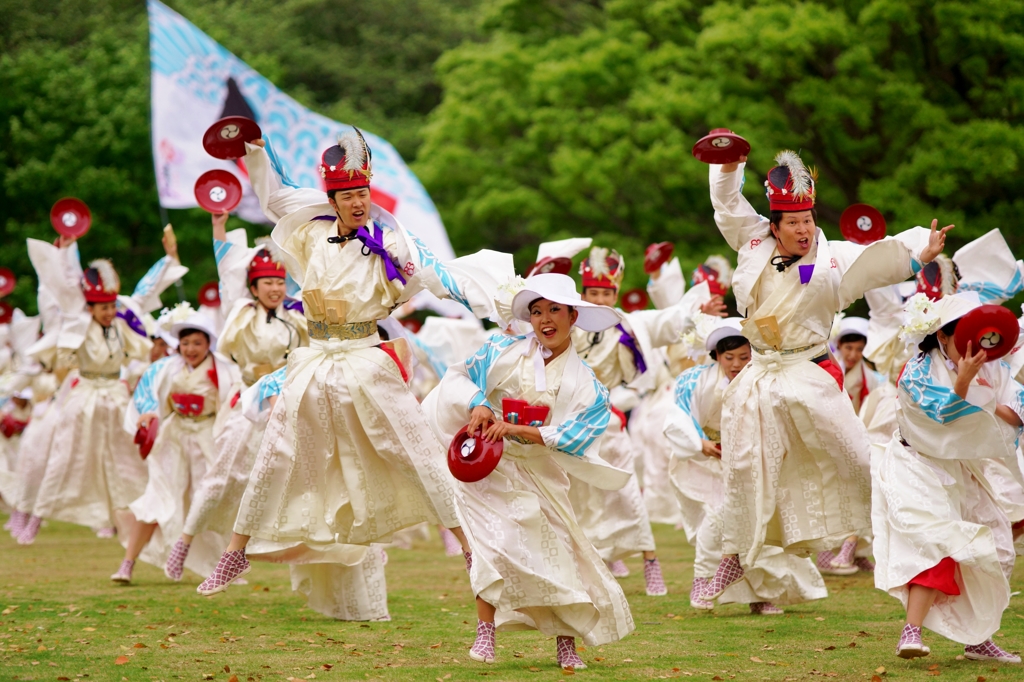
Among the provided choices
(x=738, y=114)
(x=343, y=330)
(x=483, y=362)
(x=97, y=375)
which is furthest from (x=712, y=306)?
(x=738, y=114)

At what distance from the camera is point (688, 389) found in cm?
820

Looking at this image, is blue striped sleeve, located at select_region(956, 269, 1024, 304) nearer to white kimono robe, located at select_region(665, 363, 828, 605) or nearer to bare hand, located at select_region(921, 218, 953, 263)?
white kimono robe, located at select_region(665, 363, 828, 605)

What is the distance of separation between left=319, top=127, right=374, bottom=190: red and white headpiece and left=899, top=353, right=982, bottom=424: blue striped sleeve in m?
2.85

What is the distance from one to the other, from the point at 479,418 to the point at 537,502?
466mm

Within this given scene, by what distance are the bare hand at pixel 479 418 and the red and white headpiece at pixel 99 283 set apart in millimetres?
6137

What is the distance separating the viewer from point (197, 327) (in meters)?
9.70

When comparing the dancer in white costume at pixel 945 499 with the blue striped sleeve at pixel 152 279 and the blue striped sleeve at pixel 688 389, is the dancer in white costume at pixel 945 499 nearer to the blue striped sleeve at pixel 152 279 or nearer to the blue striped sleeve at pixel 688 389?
the blue striped sleeve at pixel 688 389

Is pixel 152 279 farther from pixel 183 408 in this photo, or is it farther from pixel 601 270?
pixel 601 270

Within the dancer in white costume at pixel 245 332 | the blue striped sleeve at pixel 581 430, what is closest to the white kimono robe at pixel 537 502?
the blue striped sleeve at pixel 581 430

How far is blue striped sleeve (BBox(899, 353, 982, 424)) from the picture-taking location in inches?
223

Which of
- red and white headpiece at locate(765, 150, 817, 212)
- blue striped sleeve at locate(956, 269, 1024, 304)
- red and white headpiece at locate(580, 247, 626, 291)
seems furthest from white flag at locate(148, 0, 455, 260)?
red and white headpiece at locate(765, 150, 817, 212)

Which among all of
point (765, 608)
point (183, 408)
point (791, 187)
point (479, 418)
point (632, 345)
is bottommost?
point (765, 608)

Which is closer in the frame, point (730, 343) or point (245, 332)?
point (730, 343)

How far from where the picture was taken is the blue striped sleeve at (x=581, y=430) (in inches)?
226
